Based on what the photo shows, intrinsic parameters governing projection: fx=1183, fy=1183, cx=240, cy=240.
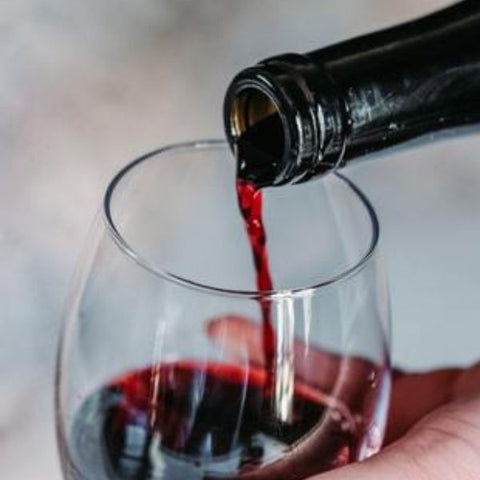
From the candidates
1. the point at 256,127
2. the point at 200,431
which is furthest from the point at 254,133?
the point at 200,431

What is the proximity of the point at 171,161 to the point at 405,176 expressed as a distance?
0.41 metres

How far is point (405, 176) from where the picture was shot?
914 millimetres

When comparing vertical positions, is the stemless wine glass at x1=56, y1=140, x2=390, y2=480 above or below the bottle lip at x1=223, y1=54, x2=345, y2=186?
below

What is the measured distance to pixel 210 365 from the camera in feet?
1.57

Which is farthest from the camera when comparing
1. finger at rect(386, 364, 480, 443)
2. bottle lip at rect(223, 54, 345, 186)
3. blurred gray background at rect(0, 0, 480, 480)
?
blurred gray background at rect(0, 0, 480, 480)

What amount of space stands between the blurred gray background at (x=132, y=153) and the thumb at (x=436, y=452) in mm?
276

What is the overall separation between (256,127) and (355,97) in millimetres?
54

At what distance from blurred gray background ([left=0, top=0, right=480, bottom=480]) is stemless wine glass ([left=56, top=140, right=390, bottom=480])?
0.21 meters

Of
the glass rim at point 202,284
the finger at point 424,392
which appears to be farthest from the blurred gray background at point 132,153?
the glass rim at point 202,284

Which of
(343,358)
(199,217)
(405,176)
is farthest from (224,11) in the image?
(343,358)

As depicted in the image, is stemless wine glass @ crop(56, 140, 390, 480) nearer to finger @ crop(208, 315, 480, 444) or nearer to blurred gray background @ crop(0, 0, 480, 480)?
finger @ crop(208, 315, 480, 444)

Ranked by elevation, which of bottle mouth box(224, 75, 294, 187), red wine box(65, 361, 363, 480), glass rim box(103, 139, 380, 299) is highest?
bottle mouth box(224, 75, 294, 187)

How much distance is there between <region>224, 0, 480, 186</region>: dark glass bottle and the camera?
0.43m

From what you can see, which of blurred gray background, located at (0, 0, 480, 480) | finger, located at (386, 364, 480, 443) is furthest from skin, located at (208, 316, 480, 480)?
blurred gray background, located at (0, 0, 480, 480)
